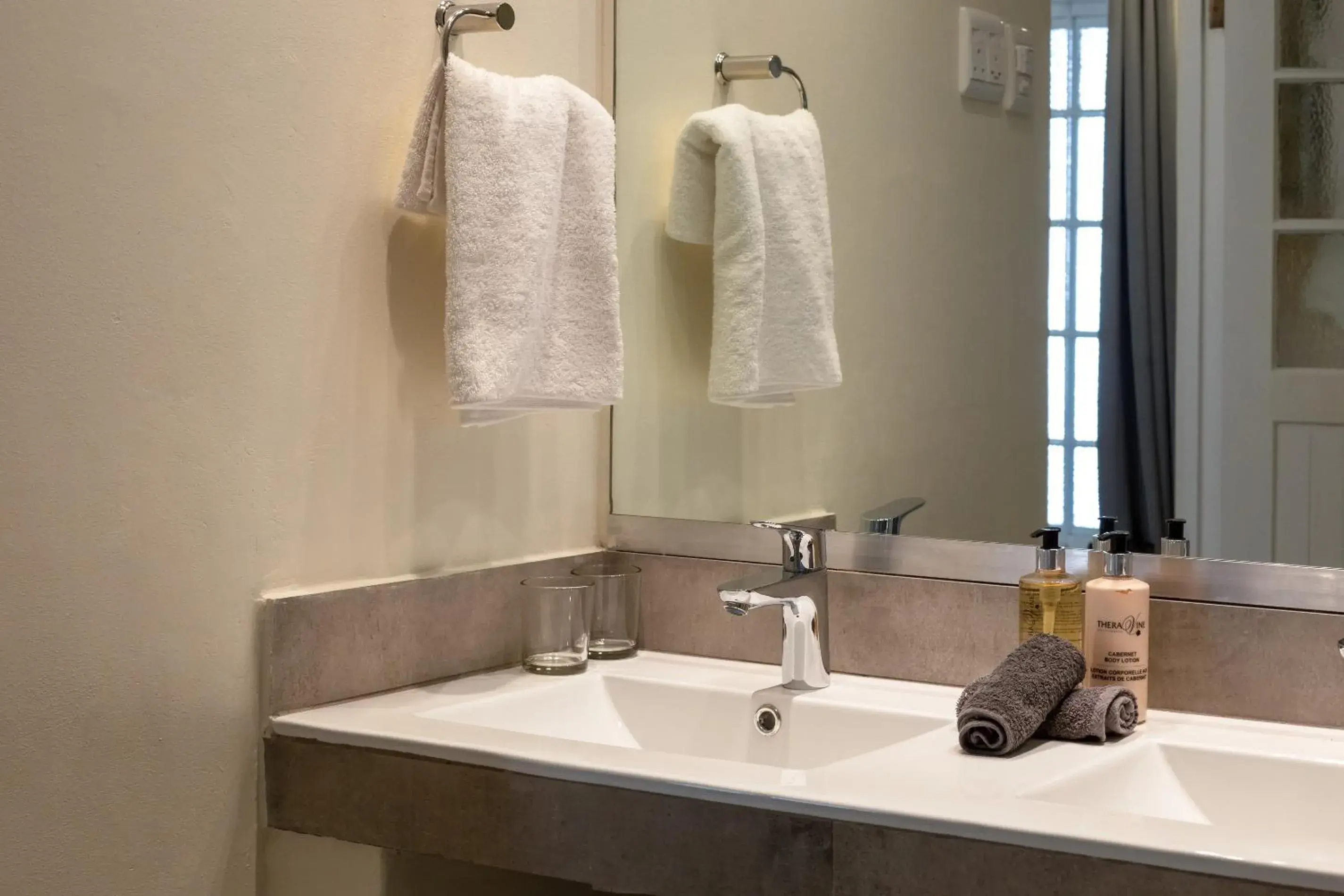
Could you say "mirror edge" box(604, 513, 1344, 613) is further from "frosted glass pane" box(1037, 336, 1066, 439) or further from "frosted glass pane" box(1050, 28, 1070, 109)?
"frosted glass pane" box(1050, 28, 1070, 109)

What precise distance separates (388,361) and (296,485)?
0.58 feet

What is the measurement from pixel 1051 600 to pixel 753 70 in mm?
711

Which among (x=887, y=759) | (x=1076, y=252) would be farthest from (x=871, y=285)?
(x=887, y=759)

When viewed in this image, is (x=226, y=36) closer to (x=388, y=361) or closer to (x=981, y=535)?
(x=388, y=361)

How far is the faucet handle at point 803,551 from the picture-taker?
1.50 m

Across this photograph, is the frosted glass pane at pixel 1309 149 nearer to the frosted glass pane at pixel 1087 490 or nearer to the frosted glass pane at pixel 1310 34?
the frosted glass pane at pixel 1310 34

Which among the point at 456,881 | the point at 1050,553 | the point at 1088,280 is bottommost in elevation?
the point at 456,881

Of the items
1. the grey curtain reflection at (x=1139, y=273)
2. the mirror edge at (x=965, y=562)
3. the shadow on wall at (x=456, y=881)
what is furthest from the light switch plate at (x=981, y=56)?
the shadow on wall at (x=456, y=881)

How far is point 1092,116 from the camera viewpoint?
143 cm

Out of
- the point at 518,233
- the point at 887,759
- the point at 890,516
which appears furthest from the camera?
the point at 890,516

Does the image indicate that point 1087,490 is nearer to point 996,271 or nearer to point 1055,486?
point 1055,486

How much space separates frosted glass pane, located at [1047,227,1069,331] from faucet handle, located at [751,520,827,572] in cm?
33

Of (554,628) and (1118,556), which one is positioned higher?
(1118,556)

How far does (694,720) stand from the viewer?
4.91 feet
